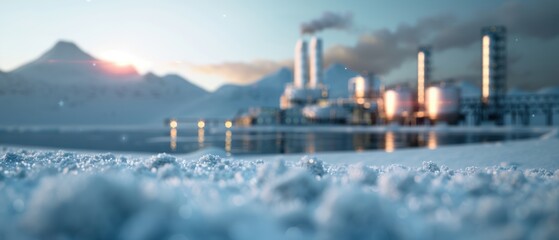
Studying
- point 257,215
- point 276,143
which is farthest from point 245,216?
point 276,143

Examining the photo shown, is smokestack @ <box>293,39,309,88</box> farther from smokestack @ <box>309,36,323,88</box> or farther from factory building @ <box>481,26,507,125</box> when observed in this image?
factory building @ <box>481,26,507,125</box>

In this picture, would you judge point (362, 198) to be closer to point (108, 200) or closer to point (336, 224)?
point (336, 224)

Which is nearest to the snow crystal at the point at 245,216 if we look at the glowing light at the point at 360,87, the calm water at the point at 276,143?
the calm water at the point at 276,143

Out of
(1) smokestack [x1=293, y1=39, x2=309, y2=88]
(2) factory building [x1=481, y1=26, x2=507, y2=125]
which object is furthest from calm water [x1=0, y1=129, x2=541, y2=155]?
(1) smokestack [x1=293, y1=39, x2=309, y2=88]

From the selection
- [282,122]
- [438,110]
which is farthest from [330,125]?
[438,110]

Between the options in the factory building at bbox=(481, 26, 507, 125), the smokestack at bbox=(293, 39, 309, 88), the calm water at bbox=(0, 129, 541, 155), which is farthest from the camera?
the smokestack at bbox=(293, 39, 309, 88)
